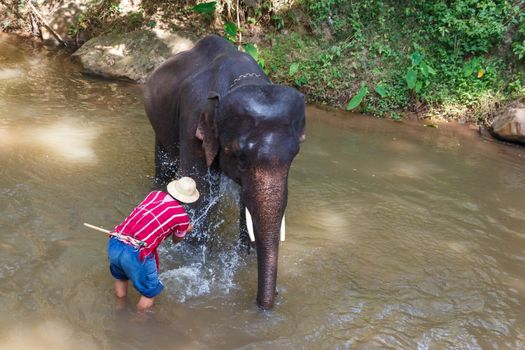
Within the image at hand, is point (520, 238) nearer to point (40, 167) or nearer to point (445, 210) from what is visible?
point (445, 210)

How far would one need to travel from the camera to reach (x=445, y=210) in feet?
17.6

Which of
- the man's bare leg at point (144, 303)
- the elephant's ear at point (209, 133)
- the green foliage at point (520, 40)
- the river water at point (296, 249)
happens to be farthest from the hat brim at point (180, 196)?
the green foliage at point (520, 40)

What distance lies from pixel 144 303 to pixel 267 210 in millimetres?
983

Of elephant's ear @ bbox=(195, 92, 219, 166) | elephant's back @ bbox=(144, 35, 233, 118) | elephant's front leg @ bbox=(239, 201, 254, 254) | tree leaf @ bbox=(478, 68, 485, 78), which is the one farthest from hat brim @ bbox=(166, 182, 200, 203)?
tree leaf @ bbox=(478, 68, 485, 78)

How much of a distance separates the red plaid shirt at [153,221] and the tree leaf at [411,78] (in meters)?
6.13

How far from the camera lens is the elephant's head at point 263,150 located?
316 cm

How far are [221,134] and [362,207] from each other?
229cm

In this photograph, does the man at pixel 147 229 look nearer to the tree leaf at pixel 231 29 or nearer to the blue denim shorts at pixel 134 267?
the blue denim shorts at pixel 134 267

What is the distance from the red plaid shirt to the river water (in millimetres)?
564

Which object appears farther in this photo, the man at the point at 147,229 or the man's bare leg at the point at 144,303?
the man's bare leg at the point at 144,303

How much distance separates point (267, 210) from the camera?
3.19m

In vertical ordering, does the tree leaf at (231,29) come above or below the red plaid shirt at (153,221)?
above

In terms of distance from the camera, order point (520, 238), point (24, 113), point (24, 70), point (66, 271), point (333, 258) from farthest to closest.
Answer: point (24, 70)
point (24, 113)
point (520, 238)
point (333, 258)
point (66, 271)

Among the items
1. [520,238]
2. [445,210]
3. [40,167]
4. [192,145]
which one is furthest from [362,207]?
[40,167]
